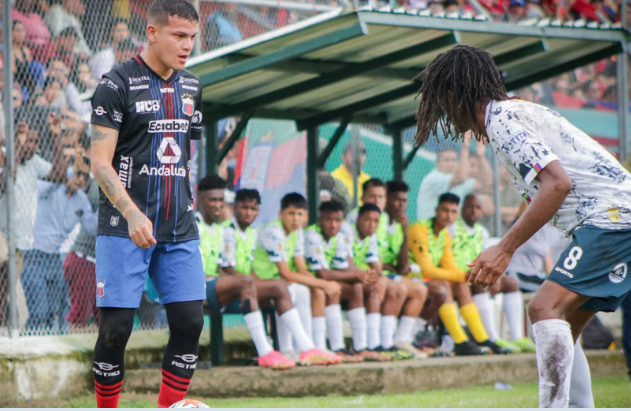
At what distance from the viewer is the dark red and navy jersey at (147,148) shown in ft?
15.2

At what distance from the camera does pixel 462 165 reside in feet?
34.8

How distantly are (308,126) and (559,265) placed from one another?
564 cm

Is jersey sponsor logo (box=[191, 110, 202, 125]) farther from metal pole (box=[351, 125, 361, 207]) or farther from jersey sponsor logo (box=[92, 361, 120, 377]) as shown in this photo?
metal pole (box=[351, 125, 361, 207])

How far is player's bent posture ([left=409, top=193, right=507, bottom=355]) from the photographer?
28.9ft

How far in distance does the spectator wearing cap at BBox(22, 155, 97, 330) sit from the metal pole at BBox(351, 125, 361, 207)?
323 centimetres

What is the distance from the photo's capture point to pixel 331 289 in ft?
27.1

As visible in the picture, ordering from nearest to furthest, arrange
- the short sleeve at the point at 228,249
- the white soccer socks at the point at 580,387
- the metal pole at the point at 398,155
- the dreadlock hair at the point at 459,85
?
the dreadlock hair at the point at 459,85 < the white soccer socks at the point at 580,387 < the short sleeve at the point at 228,249 < the metal pole at the point at 398,155

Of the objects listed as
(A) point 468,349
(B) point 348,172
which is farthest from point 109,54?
(A) point 468,349

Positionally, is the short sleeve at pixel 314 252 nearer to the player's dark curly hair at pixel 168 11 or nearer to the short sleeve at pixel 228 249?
the short sleeve at pixel 228 249

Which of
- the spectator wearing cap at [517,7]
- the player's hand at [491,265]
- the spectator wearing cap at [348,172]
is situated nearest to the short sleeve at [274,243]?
the spectator wearing cap at [348,172]

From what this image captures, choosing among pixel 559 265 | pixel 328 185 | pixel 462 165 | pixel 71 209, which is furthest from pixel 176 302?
pixel 462 165

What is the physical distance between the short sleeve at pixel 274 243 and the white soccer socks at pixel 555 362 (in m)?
4.38

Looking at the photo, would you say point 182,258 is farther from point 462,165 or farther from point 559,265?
point 462,165

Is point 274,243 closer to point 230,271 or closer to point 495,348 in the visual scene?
point 230,271
